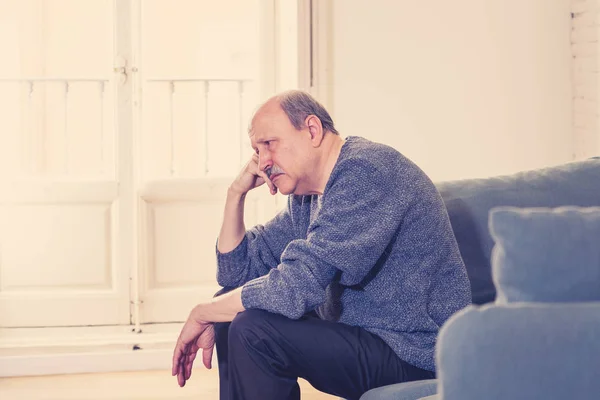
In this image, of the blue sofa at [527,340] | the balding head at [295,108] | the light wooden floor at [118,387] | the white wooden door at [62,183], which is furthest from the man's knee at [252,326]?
the white wooden door at [62,183]

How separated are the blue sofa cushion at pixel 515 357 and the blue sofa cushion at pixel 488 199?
1139mm

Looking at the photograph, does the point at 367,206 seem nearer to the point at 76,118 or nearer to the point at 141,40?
the point at 141,40

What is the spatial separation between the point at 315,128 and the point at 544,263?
3.48ft

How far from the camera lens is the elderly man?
78.2 inches

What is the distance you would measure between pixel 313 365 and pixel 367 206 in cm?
36

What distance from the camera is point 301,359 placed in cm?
197

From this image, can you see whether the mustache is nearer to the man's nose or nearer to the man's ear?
the man's nose

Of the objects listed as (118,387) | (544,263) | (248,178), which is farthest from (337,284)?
(118,387)

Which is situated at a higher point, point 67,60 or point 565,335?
point 67,60

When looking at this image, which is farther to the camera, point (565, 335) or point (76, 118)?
point (76, 118)

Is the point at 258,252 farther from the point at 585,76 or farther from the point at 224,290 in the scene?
the point at 585,76

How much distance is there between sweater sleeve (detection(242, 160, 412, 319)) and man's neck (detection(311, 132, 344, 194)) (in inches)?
7.5

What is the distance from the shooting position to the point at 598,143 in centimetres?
367

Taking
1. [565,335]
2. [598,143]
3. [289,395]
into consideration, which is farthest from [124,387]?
[565,335]
